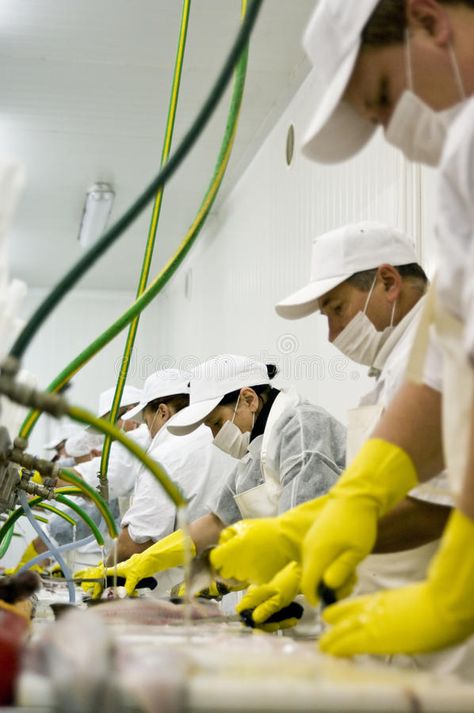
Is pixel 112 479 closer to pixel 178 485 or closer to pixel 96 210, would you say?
pixel 178 485

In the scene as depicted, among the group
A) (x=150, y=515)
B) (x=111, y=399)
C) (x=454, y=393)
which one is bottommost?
(x=150, y=515)

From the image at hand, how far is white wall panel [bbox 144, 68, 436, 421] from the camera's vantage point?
11.6ft

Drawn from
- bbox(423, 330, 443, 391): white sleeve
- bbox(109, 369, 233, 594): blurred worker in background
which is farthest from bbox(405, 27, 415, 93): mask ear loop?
bbox(109, 369, 233, 594): blurred worker in background

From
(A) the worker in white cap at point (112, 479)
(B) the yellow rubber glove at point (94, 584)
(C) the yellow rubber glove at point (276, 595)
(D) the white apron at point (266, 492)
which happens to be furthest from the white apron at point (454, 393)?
(A) the worker in white cap at point (112, 479)

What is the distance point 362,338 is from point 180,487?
1.67 m

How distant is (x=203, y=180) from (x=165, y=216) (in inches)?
30.5

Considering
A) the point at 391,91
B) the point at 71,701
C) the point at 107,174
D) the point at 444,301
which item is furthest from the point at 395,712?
the point at 107,174

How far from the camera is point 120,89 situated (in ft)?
16.8

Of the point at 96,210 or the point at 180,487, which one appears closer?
the point at 180,487

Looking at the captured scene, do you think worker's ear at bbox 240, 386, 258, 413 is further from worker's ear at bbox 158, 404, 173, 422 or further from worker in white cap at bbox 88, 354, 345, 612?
worker's ear at bbox 158, 404, 173, 422

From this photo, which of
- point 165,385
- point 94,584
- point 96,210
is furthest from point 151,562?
point 96,210

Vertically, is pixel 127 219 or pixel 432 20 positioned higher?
pixel 432 20

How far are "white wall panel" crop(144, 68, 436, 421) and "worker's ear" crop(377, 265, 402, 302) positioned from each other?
845 millimetres

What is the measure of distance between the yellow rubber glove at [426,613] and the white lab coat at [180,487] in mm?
2594
